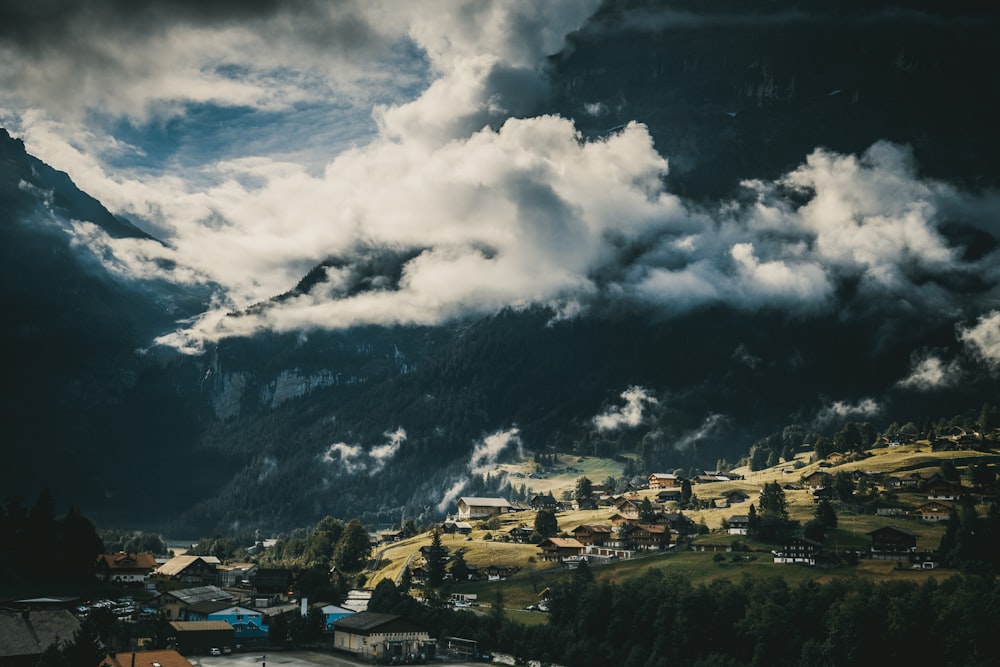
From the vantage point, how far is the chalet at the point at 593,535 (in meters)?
184

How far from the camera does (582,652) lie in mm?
120750

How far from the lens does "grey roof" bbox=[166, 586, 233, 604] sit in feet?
493

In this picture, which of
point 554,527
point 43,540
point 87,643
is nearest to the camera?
point 87,643

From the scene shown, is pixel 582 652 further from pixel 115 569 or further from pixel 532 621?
pixel 115 569

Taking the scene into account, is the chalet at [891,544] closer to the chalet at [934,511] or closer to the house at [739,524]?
the chalet at [934,511]

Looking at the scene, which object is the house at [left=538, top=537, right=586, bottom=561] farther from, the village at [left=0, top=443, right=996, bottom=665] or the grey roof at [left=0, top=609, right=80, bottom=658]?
the grey roof at [left=0, top=609, right=80, bottom=658]

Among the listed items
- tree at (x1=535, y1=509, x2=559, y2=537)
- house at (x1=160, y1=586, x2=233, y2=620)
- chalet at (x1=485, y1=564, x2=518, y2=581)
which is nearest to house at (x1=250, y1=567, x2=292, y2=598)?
house at (x1=160, y1=586, x2=233, y2=620)

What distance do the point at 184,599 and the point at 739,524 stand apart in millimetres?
96337

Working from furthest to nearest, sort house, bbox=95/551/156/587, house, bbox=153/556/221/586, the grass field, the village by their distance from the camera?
house, bbox=153/556/221/586 → house, bbox=95/551/156/587 → the grass field → the village

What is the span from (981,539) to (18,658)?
→ 123759 millimetres

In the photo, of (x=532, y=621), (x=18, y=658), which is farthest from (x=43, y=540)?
(x=532, y=621)

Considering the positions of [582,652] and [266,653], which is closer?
[582,652]

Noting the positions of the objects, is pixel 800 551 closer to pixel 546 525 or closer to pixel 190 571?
pixel 546 525

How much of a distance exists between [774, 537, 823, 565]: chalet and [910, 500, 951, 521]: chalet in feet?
105
